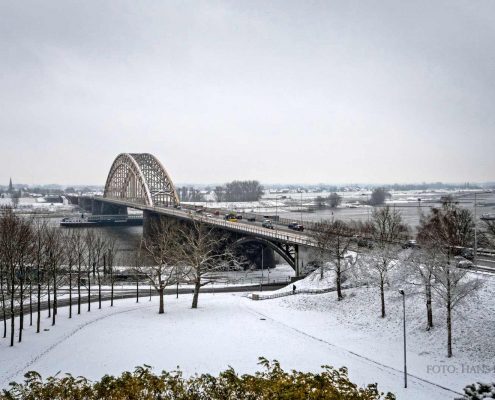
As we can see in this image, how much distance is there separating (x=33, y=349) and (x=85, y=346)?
121 inches

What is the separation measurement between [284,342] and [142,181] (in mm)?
101689

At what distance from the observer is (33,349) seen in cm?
2495

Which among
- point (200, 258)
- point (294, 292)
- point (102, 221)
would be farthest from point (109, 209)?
point (294, 292)

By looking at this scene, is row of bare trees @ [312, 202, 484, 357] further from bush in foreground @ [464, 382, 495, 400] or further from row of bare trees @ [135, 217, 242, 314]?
row of bare trees @ [135, 217, 242, 314]

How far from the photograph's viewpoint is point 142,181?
12094 cm

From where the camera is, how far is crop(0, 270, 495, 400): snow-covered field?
837 inches

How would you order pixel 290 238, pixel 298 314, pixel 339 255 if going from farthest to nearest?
pixel 290 238
pixel 339 255
pixel 298 314

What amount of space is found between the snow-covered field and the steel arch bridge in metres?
79.8

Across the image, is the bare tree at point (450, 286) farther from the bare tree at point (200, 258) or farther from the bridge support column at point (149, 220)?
the bridge support column at point (149, 220)

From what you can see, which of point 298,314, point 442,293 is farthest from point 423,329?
point 298,314

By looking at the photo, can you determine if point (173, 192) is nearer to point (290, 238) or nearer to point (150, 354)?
point (290, 238)

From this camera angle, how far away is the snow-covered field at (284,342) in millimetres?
21253

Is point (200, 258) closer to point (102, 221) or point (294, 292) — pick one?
point (294, 292)

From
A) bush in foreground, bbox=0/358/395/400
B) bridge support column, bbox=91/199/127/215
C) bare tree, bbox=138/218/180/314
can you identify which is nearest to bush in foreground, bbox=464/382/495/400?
bush in foreground, bbox=0/358/395/400
